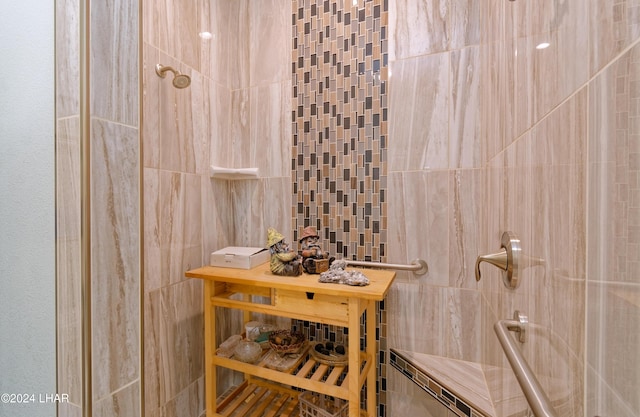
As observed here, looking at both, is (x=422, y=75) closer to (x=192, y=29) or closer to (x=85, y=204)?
(x=192, y=29)

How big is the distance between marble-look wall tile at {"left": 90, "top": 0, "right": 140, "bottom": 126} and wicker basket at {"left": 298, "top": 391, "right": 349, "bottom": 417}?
47.3 inches

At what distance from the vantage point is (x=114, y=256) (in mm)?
479

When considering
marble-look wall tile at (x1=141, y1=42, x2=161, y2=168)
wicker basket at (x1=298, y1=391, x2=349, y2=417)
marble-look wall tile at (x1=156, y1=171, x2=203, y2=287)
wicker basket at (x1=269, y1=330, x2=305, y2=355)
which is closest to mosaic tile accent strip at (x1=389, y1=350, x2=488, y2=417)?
wicker basket at (x1=298, y1=391, x2=349, y2=417)

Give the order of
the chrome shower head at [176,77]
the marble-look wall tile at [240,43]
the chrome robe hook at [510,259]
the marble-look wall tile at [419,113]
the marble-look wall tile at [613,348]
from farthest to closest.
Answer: the marble-look wall tile at [240,43] < the marble-look wall tile at [419,113] < the chrome shower head at [176,77] < the chrome robe hook at [510,259] < the marble-look wall tile at [613,348]

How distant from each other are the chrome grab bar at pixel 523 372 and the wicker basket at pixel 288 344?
2.87 feet

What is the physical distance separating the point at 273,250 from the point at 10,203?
0.77 meters

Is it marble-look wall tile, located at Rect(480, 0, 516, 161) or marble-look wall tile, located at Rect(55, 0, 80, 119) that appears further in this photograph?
marble-look wall tile, located at Rect(480, 0, 516, 161)

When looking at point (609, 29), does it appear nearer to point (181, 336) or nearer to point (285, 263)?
point (285, 263)

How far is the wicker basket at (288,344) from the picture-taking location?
1.16 meters

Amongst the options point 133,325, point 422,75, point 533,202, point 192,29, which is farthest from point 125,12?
point 422,75

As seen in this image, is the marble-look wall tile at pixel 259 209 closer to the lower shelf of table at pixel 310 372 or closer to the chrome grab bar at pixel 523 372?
the lower shelf of table at pixel 310 372

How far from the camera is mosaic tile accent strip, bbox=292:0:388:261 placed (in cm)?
124

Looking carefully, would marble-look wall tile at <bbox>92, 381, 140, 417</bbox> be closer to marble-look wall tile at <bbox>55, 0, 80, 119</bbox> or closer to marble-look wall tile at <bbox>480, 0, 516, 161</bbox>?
marble-look wall tile at <bbox>55, 0, 80, 119</bbox>

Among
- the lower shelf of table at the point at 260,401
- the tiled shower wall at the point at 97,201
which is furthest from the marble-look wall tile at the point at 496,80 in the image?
→ the lower shelf of table at the point at 260,401
